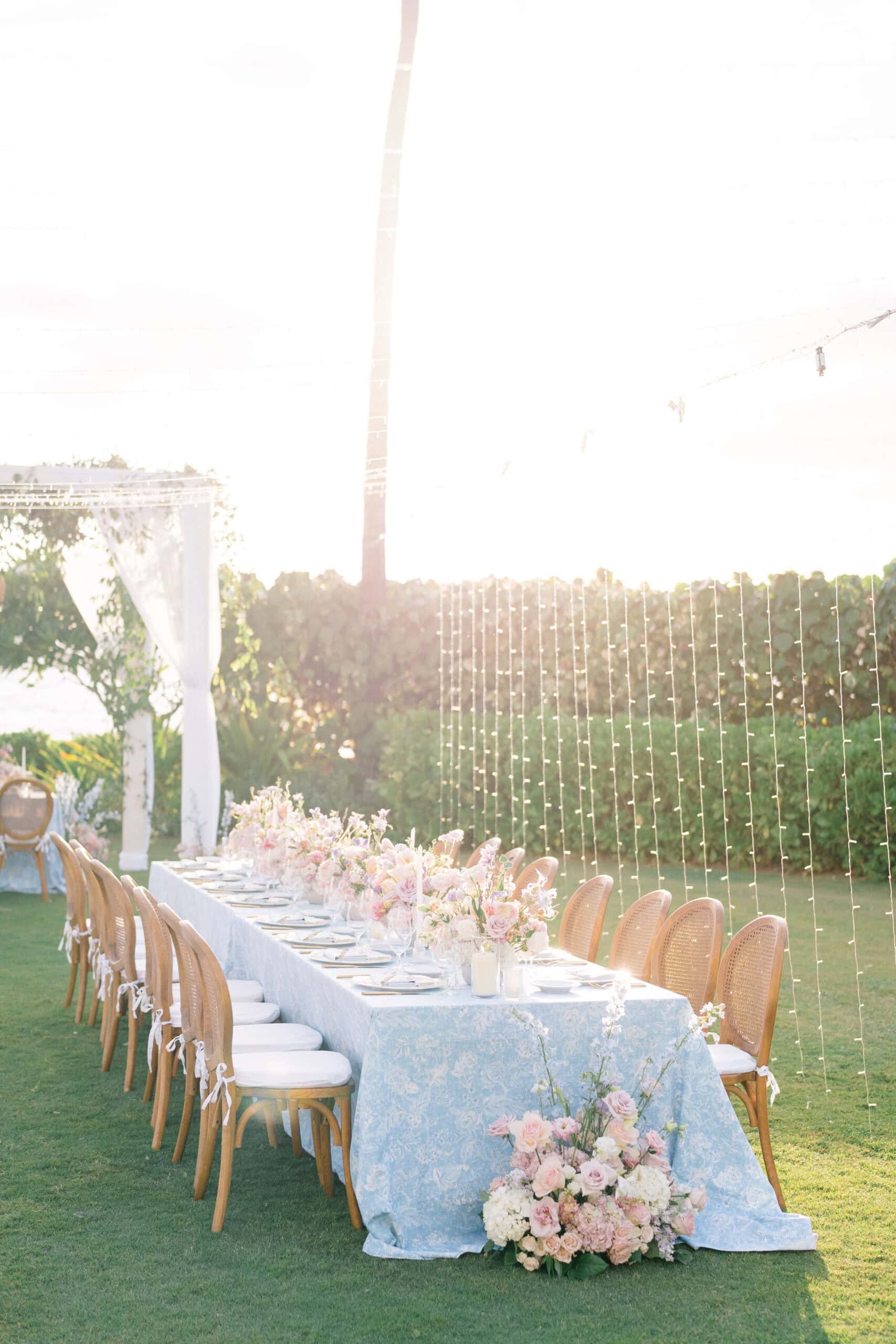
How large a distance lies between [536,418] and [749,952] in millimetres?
3351

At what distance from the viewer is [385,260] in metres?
14.2

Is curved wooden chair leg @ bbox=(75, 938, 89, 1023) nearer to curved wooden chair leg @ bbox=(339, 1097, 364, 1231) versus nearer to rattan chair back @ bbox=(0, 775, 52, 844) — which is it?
curved wooden chair leg @ bbox=(339, 1097, 364, 1231)

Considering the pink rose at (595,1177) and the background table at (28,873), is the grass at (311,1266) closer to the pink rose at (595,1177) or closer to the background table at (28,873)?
the pink rose at (595,1177)

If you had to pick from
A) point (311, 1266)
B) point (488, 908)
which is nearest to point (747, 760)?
point (488, 908)

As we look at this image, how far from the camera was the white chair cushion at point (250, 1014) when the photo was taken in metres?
4.83

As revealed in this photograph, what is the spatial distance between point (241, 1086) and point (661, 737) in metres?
8.49

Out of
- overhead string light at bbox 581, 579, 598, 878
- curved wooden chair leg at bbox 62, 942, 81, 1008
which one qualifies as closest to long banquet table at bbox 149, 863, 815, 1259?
curved wooden chair leg at bbox 62, 942, 81, 1008

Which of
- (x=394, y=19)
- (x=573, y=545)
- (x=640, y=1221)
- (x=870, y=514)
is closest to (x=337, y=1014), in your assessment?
(x=640, y=1221)

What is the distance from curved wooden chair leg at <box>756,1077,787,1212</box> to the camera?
406cm

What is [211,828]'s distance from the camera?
1116 centimetres

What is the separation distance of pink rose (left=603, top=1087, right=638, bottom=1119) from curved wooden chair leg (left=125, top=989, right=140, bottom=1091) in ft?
7.50

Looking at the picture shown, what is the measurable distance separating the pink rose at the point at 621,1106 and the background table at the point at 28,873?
28.0ft

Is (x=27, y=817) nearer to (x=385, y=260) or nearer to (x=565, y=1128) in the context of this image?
(x=385, y=260)

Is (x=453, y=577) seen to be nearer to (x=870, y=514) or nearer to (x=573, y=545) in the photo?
(x=573, y=545)
